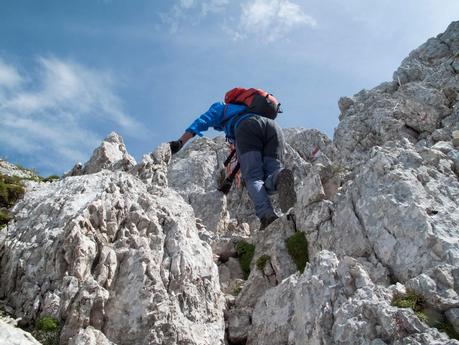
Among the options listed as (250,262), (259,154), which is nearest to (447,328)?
(250,262)

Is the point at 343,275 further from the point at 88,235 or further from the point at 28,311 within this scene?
the point at 28,311

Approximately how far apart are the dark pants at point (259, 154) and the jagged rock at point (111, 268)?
3.23 metres

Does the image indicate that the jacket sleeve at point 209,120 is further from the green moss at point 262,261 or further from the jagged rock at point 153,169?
the green moss at point 262,261

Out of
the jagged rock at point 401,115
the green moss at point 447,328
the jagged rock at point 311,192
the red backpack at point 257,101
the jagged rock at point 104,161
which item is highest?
the jagged rock at point 401,115

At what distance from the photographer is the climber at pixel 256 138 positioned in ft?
48.5

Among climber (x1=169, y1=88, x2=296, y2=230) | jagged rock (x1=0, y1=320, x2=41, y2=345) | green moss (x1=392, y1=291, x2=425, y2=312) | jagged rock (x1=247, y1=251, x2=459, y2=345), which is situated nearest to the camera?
jagged rock (x1=0, y1=320, x2=41, y2=345)

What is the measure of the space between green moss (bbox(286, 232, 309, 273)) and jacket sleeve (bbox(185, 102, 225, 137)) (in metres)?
5.72

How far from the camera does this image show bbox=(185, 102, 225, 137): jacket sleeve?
17.4 meters

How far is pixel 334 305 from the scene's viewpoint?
8984 mm

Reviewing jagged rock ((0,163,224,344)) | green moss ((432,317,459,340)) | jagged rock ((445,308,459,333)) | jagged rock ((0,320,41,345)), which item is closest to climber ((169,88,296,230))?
jagged rock ((0,163,224,344))

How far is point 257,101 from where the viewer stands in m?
17.5

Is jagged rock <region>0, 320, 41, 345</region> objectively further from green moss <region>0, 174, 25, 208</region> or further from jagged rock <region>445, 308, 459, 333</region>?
green moss <region>0, 174, 25, 208</region>

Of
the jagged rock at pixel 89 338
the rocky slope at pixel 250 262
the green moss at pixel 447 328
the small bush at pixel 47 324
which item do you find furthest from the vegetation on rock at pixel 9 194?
the green moss at pixel 447 328

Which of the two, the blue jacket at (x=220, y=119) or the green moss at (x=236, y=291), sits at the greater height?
the blue jacket at (x=220, y=119)
